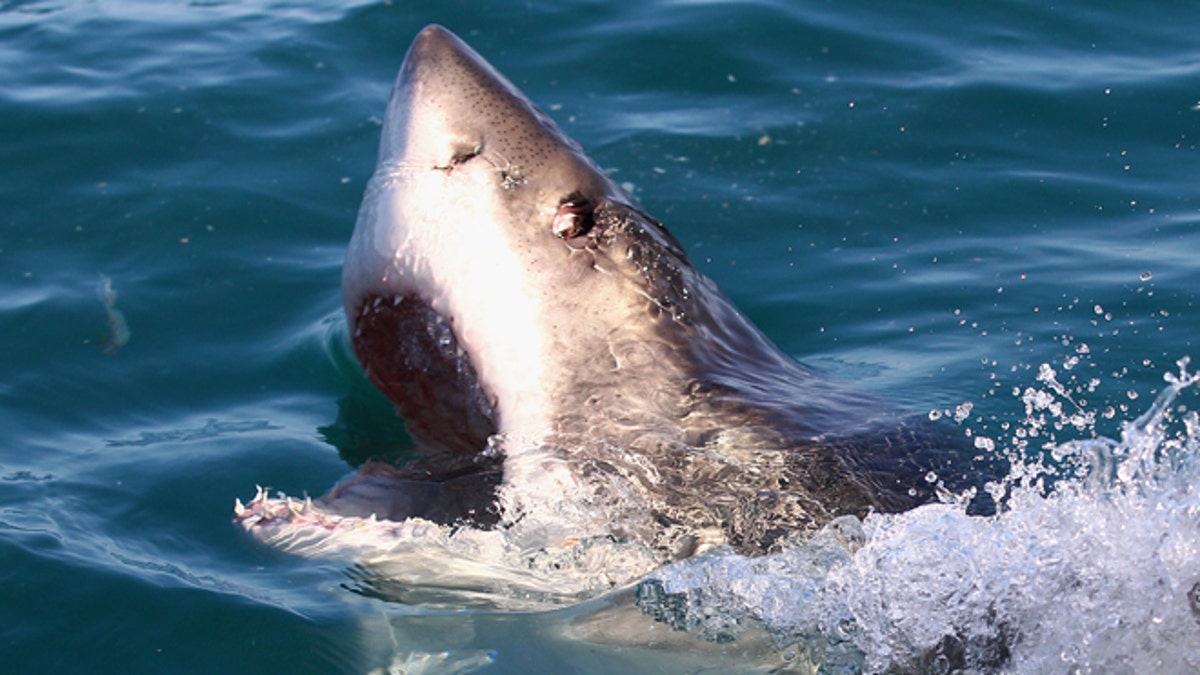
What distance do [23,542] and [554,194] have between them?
158 cm

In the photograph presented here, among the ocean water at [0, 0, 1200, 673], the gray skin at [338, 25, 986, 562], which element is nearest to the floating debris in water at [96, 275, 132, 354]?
the ocean water at [0, 0, 1200, 673]

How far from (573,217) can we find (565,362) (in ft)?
1.17

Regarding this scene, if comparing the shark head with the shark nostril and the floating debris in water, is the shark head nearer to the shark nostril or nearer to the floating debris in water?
the shark nostril

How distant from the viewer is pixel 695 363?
3285mm

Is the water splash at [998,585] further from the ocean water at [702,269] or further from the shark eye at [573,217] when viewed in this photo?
the shark eye at [573,217]

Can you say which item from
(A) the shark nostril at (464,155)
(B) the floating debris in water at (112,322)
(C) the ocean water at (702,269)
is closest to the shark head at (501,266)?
(A) the shark nostril at (464,155)

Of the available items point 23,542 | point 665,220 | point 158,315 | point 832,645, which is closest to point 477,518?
point 832,645

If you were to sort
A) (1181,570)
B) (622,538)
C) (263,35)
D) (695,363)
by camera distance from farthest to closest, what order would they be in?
(263,35), (695,363), (622,538), (1181,570)

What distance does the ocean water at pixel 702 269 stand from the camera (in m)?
2.73

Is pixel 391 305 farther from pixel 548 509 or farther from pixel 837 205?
pixel 837 205

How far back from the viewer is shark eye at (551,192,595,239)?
334cm

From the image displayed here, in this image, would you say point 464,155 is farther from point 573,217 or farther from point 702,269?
point 702,269

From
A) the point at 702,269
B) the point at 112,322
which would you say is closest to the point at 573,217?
the point at 702,269

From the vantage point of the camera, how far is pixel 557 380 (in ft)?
10.6
